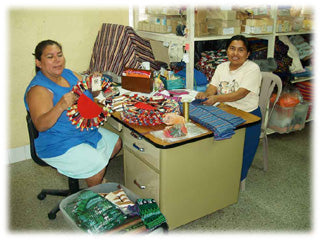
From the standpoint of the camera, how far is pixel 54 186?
2.86 meters

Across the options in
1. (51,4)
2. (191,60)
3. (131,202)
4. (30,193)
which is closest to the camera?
(131,202)

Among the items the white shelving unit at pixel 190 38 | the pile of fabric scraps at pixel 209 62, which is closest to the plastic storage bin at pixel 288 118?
the white shelving unit at pixel 190 38

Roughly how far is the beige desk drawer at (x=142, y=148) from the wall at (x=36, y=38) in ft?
4.87

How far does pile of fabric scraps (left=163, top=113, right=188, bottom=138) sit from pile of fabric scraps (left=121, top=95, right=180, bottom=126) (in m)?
0.11

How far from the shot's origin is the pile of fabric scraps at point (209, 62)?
10.5ft

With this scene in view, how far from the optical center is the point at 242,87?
8.30 ft

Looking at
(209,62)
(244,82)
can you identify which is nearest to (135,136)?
(244,82)

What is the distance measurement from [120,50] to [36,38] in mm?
827

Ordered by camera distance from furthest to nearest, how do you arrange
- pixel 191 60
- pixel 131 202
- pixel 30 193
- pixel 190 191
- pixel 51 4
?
pixel 51 4 → pixel 191 60 → pixel 30 193 → pixel 190 191 → pixel 131 202

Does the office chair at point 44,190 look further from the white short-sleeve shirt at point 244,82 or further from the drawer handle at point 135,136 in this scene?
the white short-sleeve shirt at point 244,82
